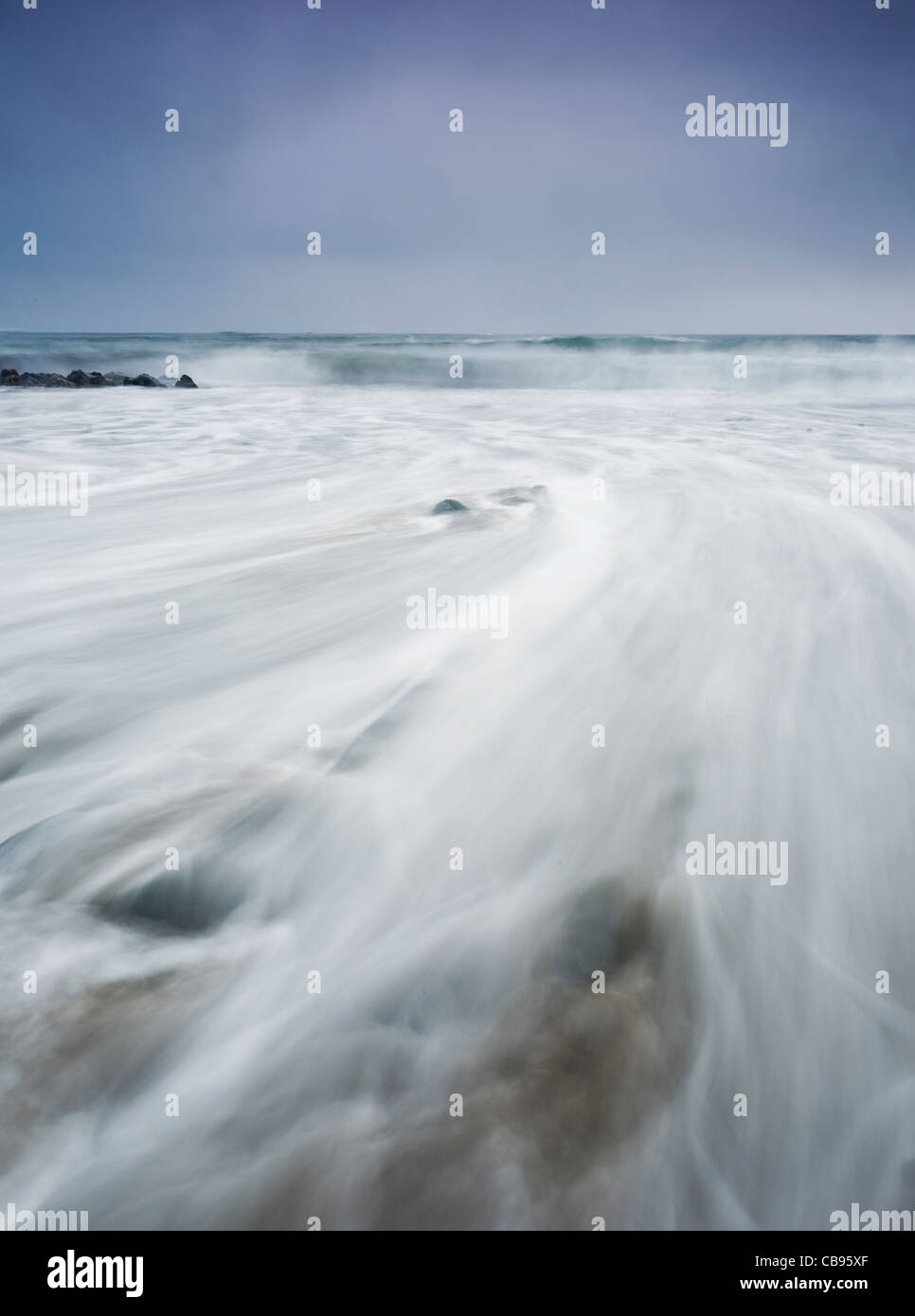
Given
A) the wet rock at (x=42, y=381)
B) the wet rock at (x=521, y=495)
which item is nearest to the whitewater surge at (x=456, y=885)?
the wet rock at (x=521, y=495)

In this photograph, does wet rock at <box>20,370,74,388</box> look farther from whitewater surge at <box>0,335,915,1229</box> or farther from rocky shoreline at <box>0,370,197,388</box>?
whitewater surge at <box>0,335,915,1229</box>

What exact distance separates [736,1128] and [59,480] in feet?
14.4

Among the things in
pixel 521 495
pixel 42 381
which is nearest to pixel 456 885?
pixel 521 495

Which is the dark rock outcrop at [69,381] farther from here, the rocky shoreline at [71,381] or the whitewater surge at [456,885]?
the whitewater surge at [456,885]

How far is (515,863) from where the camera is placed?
4.36ft

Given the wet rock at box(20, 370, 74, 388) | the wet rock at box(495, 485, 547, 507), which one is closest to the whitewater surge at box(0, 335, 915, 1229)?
the wet rock at box(495, 485, 547, 507)

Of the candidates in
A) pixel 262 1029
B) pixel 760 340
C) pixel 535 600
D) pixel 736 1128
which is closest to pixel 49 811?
pixel 262 1029

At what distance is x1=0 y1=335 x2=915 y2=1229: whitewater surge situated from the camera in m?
0.90

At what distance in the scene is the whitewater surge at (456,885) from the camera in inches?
35.4

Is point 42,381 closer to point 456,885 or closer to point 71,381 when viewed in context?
point 71,381

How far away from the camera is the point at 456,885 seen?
129cm
